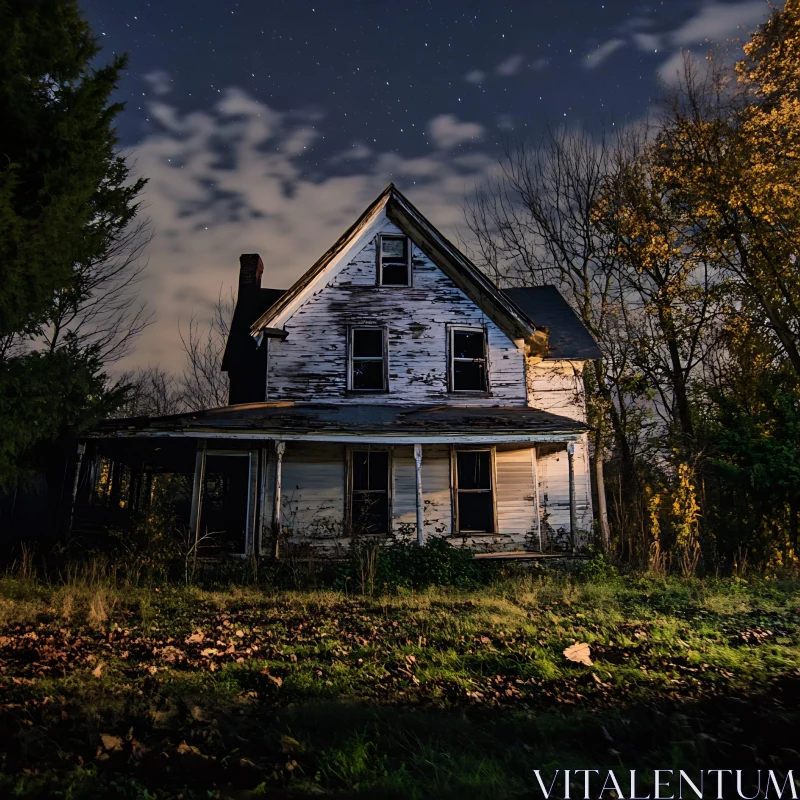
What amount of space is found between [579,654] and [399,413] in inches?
366

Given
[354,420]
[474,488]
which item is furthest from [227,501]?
[474,488]

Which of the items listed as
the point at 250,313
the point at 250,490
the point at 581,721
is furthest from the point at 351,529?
the point at 581,721

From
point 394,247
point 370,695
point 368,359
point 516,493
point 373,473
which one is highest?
Answer: point 394,247

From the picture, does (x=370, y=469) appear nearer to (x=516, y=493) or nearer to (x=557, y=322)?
(x=516, y=493)

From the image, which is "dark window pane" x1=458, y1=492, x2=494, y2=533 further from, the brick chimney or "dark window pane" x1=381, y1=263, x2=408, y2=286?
the brick chimney

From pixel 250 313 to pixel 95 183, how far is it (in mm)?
8159

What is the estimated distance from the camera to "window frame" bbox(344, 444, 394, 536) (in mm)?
15328

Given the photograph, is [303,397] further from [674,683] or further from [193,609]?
[674,683]

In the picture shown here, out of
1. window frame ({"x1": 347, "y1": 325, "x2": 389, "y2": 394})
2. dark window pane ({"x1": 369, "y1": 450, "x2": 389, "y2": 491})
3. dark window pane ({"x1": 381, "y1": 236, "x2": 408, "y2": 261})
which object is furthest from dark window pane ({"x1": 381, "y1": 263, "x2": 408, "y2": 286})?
dark window pane ({"x1": 369, "y1": 450, "x2": 389, "y2": 491})

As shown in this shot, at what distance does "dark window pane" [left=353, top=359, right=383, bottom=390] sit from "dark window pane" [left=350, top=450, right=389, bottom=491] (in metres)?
1.82

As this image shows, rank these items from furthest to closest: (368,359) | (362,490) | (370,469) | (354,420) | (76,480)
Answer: (368,359)
(370,469)
(362,490)
(354,420)
(76,480)

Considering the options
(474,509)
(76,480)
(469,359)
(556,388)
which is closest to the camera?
(76,480)

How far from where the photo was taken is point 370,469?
15930 millimetres

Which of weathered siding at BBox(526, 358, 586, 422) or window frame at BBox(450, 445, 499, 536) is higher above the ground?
weathered siding at BBox(526, 358, 586, 422)
